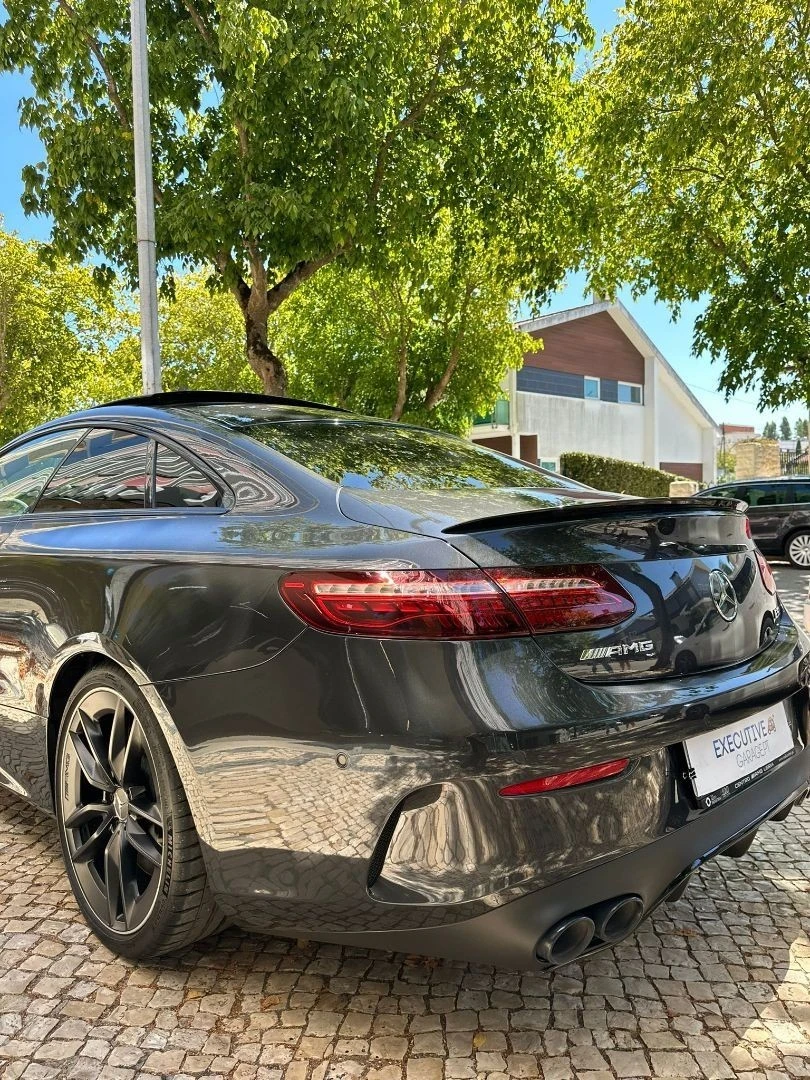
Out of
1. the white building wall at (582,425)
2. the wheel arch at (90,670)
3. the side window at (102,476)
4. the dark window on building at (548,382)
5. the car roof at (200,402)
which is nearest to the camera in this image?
the wheel arch at (90,670)

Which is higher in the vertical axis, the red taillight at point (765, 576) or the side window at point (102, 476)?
the side window at point (102, 476)

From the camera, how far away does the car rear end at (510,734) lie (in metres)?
1.84

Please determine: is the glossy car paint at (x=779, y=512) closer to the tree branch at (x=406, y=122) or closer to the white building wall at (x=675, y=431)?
the tree branch at (x=406, y=122)

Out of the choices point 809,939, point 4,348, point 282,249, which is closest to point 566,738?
point 809,939

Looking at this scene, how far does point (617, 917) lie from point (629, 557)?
0.82m

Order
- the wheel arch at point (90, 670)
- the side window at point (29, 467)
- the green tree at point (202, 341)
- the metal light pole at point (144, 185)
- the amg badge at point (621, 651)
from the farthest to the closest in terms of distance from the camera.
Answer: the green tree at point (202, 341) < the metal light pole at point (144, 185) < the side window at point (29, 467) < the wheel arch at point (90, 670) < the amg badge at point (621, 651)

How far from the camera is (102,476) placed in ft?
9.78

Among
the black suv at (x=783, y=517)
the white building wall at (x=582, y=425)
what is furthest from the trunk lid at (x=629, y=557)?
the white building wall at (x=582, y=425)

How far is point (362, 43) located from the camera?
950 centimetres

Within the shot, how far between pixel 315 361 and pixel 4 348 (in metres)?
12.2

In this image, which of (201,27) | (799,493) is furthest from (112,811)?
(799,493)

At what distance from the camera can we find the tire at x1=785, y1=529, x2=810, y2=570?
47.6ft

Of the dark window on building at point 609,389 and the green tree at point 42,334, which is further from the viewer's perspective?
the dark window on building at point 609,389

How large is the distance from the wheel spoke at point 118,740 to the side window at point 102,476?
623 mm
